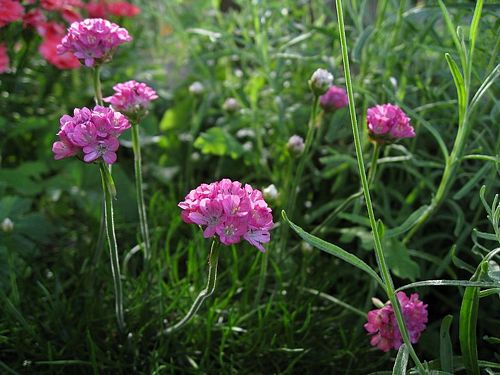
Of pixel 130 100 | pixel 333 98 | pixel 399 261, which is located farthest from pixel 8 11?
pixel 399 261

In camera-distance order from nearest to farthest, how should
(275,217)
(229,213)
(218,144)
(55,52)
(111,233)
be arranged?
(229,213), (111,233), (275,217), (218,144), (55,52)

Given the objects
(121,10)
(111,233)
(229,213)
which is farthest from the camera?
(121,10)

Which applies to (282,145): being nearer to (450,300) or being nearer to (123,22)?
(450,300)

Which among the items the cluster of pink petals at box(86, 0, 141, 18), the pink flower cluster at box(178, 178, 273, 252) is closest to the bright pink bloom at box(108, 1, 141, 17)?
the cluster of pink petals at box(86, 0, 141, 18)

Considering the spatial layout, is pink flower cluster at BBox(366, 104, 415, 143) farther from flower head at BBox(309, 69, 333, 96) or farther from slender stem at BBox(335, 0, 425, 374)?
slender stem at BBox(335, 0, 425, 374)

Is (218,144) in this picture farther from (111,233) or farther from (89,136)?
(89,136)

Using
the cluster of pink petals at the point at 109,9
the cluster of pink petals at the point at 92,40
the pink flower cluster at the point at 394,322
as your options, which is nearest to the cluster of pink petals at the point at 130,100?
the cluster of pink petals at the point at 92,40

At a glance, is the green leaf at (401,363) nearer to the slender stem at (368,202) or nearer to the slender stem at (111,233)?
the slender stem at (368,202)

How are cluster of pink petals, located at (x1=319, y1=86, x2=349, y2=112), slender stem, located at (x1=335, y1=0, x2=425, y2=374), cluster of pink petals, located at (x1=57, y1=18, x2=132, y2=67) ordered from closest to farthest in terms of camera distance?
1. slender stem, located at (x1=335, y1=0, x2=425, y2=374)
2. cluster of pink petals, located at (x1=57, y1=18, x2=132, y2=67)
3. cluster of pink petals, located at (x1=319, y1=86, x2=349, y2=112)
